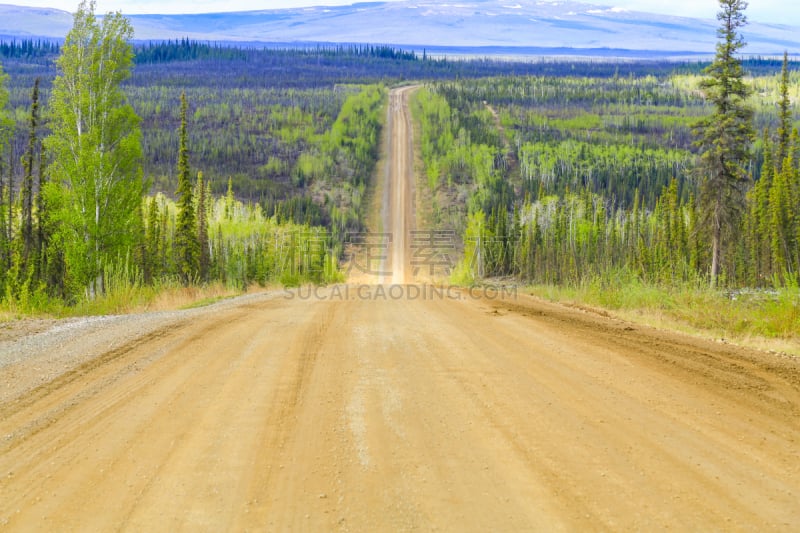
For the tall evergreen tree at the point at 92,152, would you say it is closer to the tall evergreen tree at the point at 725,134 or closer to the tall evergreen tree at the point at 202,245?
the tall evergreen tree at the point at 202,245

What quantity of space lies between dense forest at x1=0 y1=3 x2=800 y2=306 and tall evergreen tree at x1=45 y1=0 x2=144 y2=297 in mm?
72

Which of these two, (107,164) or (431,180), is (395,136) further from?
(107,164)

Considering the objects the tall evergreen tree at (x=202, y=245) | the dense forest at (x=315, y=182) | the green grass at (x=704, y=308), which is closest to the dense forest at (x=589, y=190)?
the dense forest at (x=315, y=182)

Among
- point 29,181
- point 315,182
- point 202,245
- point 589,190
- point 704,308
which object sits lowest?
point 202,245

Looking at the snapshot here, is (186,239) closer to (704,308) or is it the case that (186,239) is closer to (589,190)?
(704,308)

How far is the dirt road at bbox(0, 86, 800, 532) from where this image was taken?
499cm

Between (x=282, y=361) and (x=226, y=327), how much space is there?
3400 millimetres

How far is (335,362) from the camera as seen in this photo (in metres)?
Answer: 9.69

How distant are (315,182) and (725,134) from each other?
79.4 metres

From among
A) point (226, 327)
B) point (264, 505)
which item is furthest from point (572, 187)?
point (264, 505)

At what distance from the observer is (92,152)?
25.7 metres

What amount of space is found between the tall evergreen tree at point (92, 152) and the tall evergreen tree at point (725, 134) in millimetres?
23187

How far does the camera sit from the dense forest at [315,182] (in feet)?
85.0

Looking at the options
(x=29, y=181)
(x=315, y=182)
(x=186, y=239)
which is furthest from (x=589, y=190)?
(x=29, y=181)
